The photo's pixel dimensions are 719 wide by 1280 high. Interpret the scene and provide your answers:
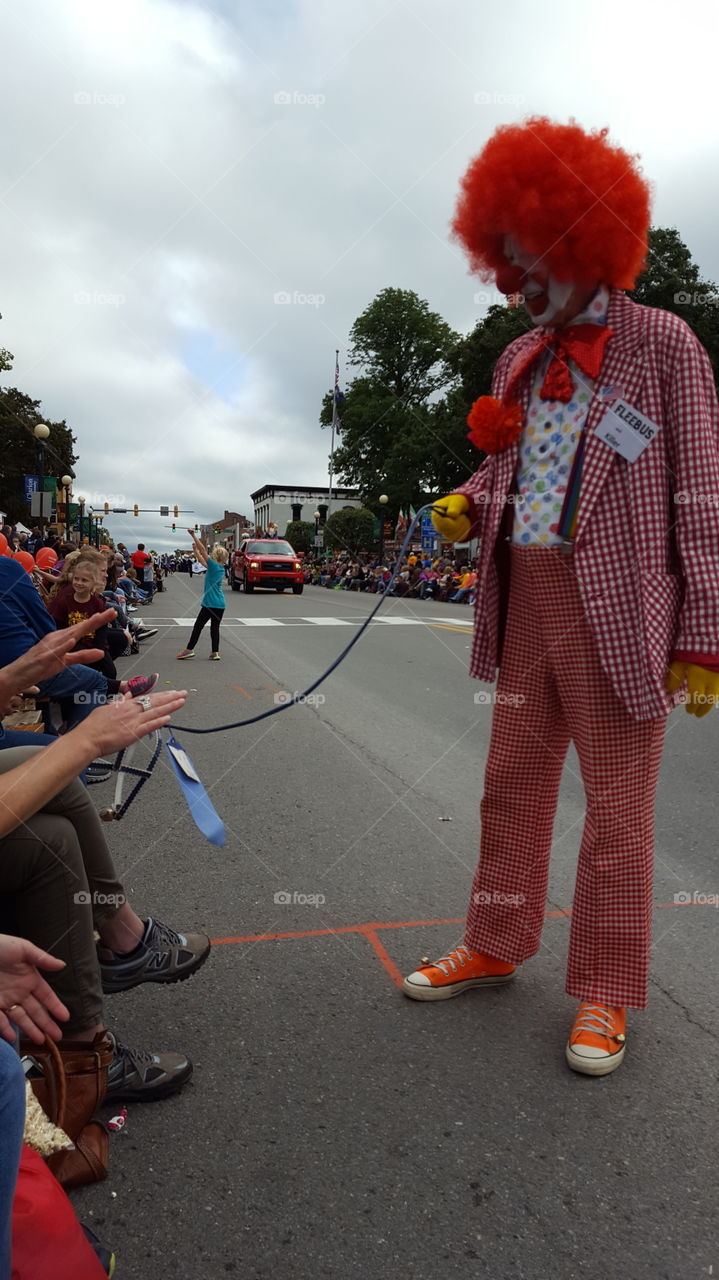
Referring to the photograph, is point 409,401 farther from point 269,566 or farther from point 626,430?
point 626,430

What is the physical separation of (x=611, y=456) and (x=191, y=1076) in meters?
1.85

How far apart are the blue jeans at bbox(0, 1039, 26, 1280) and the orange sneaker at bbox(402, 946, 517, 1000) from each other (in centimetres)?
151

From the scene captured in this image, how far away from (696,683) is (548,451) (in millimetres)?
722

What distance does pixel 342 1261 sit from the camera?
1581 millimetres

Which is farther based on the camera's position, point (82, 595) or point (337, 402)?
point (337, 402)

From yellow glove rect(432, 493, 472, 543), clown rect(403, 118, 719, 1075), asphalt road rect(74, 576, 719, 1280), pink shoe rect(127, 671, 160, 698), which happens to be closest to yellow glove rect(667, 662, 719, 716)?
clown rect(403, 118, 719, 1075)

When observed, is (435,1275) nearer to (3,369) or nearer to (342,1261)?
(342,1261)

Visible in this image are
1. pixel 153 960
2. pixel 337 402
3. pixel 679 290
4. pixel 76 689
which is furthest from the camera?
pixel 337 402

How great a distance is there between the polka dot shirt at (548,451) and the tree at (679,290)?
2740 centimetres

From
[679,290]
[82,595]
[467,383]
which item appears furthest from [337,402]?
[82,595]

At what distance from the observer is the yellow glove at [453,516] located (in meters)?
2.53

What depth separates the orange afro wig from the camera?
88.7 inches

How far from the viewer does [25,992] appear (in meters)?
1.41

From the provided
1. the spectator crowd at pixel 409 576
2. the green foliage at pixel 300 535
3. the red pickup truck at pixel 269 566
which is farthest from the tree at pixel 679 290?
the green foliage at pixel 300 535
